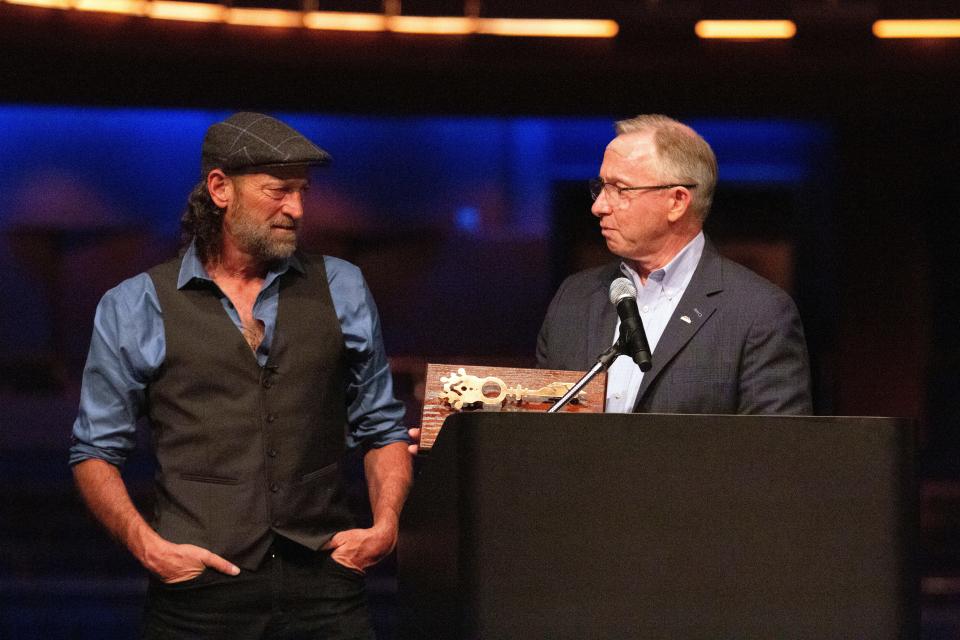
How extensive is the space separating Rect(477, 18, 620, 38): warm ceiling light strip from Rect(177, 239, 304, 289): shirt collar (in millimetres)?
3309

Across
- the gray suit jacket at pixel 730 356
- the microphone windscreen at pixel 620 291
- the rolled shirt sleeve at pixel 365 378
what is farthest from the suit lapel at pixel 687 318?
the rolled shirt sleeve at pixel 365 378

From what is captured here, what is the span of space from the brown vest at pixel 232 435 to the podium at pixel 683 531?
28.8 inches

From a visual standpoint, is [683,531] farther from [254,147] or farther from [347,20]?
[347,20]

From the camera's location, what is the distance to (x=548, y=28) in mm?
5730

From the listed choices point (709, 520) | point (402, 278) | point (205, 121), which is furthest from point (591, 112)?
point (709, 520)

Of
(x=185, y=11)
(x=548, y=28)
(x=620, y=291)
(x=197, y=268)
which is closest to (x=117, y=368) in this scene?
(x=197, y=268)

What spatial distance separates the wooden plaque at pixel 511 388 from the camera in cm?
218

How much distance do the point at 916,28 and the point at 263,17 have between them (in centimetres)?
279

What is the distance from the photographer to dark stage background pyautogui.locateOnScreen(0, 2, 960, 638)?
573cm

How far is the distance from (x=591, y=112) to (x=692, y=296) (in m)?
3.60

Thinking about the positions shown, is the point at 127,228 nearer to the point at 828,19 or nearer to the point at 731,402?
the point at 828,19

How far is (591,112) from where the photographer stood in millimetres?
5969

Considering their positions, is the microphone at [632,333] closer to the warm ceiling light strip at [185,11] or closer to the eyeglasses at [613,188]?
the eyeglasses at [613,188]

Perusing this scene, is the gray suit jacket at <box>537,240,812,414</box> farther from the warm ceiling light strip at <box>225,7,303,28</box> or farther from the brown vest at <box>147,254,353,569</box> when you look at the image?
the warm ceiling light strip at <box>225,7,303,28</box>
